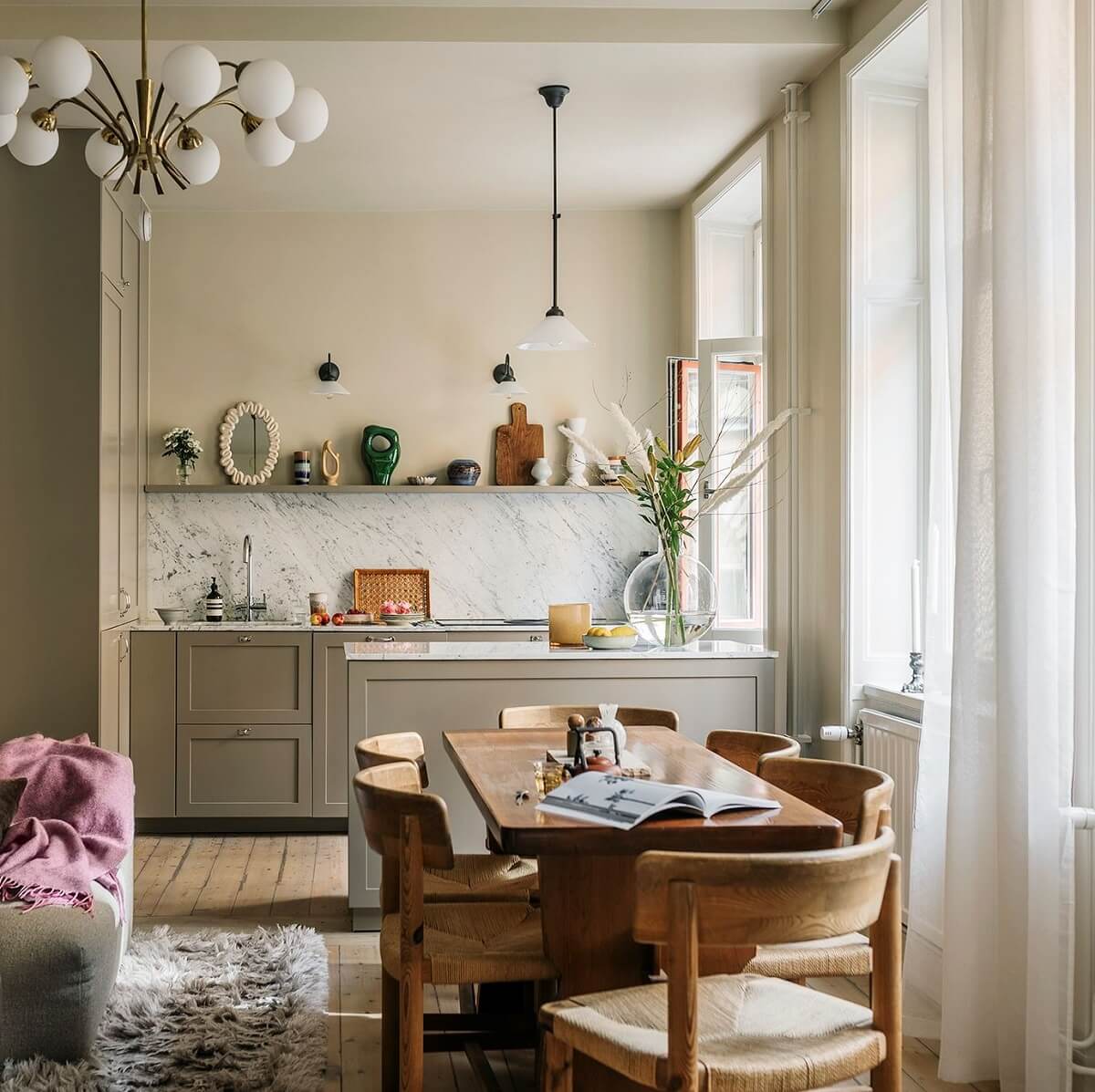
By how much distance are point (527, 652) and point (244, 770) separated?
1955mm

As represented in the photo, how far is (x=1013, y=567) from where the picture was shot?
2689mm

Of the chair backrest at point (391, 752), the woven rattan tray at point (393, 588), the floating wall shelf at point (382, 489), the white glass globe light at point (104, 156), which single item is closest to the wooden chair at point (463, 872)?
the chair backrest at point (391, 752)

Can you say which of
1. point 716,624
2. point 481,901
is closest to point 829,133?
point 716,624

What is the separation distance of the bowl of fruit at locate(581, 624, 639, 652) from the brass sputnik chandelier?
1.99m

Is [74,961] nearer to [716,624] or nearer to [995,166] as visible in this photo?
[995,166]

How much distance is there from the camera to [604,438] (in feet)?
20.8

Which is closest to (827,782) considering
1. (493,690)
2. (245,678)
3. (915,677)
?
(915,677)

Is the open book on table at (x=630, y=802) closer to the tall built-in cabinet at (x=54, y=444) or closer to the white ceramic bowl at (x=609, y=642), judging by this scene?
the white ceramic bowl at (x=609, y=642)

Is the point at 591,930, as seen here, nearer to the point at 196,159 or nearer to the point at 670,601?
the point at 196,159

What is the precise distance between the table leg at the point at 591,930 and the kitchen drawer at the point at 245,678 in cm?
336

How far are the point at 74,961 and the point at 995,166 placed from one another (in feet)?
9.01

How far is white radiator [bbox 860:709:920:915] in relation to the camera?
3725 millimetres

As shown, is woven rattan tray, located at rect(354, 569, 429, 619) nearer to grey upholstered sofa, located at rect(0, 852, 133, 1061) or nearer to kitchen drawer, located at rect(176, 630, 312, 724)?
kitchen drawer, located at rect(176, 630, 312, 724)

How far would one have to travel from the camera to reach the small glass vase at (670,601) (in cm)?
A: 436
